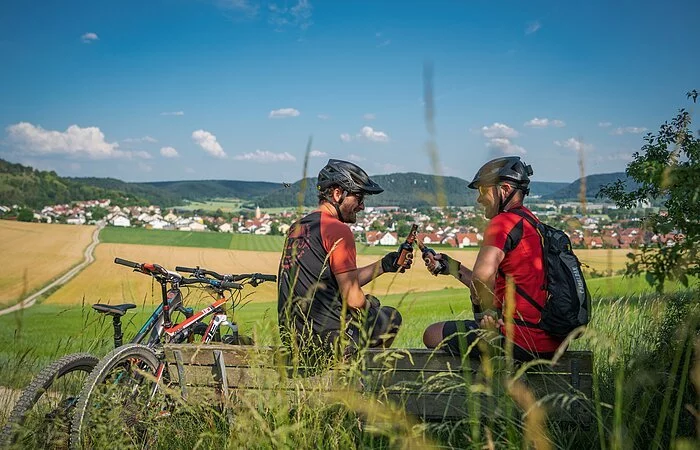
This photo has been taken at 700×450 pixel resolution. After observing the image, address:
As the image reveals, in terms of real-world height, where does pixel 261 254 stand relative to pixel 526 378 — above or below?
below

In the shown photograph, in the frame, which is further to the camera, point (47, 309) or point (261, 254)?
point (261, 254)

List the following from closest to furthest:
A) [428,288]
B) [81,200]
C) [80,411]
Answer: [80,411] → [428,288] → [81,200]

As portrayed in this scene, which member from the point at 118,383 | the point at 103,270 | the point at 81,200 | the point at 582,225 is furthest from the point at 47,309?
the point at 81,200

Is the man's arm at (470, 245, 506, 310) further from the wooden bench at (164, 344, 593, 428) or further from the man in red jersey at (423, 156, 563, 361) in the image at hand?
the wooden bench at (164, 344, 593, 428)

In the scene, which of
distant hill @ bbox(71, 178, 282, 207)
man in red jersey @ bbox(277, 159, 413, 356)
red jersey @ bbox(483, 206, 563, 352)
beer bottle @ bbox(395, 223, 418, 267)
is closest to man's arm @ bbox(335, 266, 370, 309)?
man in red jersey @ bbox(277, 159, 413, 356)

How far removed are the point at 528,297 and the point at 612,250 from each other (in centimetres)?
135

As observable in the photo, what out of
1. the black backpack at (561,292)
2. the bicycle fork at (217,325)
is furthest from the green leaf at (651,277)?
the bicycle fork at (217,325)

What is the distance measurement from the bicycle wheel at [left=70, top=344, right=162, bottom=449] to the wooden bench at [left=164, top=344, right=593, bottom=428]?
227mm

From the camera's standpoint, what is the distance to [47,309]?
30.7 meters

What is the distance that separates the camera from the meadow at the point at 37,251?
38.7m

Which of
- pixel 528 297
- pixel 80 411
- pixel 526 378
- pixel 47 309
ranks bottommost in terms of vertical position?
pixel 47 309

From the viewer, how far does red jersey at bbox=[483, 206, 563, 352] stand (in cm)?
329

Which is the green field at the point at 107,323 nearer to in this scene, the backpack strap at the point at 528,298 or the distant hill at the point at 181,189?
the backpack strap at the point at 528,298

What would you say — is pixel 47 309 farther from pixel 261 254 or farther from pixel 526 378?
pixel 526 378
